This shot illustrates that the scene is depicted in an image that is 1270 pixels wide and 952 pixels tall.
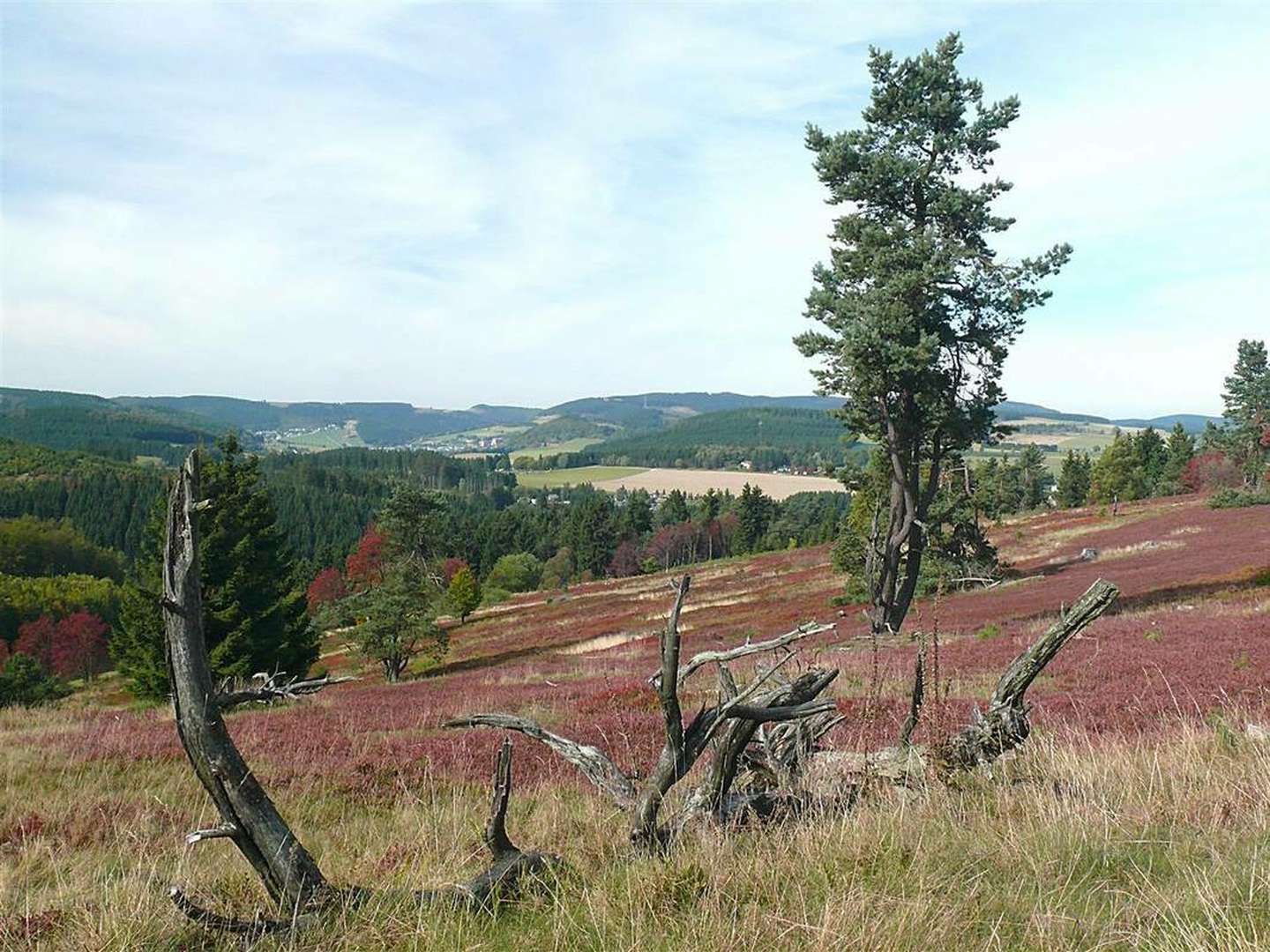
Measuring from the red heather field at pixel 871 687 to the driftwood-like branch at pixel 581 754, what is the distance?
60.0 inches

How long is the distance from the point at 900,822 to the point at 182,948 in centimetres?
341

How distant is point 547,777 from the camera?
27.7ft

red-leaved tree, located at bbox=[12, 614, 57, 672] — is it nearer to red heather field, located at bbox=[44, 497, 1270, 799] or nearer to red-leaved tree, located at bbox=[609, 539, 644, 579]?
red heather field, located at bbox=[44, 497, 1270, 799]

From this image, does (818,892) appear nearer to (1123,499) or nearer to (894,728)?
(894,728)

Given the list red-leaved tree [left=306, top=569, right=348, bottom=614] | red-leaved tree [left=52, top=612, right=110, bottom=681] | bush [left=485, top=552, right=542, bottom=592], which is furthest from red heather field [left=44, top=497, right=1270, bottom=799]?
bush [left=485, top=552, right=542, bottom=592]

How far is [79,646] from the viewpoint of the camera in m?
73.6

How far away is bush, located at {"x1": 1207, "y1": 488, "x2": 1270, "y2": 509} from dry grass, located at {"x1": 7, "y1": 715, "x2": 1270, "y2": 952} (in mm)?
54666

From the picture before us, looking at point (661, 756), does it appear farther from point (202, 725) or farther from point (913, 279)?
point (913, 279)

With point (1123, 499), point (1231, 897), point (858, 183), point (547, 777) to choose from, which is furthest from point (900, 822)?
point (1123, 499)

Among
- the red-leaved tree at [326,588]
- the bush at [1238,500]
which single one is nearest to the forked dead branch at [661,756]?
the bush at [1238,500]

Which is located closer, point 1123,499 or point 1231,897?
point 1231,897

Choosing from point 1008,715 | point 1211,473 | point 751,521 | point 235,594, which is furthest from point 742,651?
point 751,521

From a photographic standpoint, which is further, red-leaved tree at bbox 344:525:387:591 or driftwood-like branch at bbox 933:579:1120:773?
red-leaved tree at bbox 344:525:387:591

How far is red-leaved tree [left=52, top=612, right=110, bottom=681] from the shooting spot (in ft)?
235
